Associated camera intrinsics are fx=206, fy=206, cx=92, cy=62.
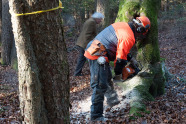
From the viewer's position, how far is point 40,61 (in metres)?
2.47

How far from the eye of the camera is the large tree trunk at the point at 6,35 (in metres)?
10.4

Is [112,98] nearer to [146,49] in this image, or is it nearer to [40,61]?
[146,49]

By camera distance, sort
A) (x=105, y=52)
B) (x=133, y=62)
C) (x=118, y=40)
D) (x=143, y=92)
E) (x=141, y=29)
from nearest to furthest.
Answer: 1. (x=118, y=40)
2. (x=105, y=52)
3. (x=141, y=29)
4. (x=133, y=62)
5. (x=143, y=92)

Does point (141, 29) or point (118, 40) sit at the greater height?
point (141, 29)

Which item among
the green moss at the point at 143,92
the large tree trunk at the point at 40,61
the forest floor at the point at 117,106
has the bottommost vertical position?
the forest floor at the point at 117,106

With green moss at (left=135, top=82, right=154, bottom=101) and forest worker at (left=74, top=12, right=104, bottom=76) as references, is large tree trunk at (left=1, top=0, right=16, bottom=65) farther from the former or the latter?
green moss at (left=135, top=82, right=154, bottom=101)

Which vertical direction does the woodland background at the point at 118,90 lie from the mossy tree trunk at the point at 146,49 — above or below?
below

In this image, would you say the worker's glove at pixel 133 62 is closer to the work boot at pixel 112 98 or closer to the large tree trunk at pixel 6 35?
the work boot at pixel 112 98

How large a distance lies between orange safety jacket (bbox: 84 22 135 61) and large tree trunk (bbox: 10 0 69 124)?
6.23 feet

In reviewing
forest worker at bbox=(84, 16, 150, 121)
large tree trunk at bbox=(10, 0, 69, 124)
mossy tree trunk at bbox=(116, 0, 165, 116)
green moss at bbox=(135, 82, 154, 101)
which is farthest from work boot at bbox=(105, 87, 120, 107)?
large tree trunk at bbox=(10, 0, 69, 124)

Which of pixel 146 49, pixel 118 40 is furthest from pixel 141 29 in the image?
pixel 146 49

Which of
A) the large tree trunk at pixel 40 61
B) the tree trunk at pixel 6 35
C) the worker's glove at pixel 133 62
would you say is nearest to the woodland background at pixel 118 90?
the tree trunk at pixel 6 35

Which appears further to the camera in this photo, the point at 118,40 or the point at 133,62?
the point at 133,62

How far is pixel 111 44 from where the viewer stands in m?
4.50
